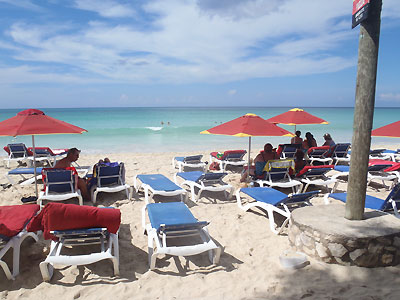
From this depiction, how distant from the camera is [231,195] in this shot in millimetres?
5797

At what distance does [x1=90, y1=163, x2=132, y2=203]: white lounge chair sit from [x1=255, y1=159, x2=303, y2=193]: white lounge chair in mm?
2675

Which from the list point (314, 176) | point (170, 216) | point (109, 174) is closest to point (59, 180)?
point (109, 174)

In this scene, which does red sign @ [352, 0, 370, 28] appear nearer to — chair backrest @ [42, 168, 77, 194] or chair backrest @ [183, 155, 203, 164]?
chair backrest @ [42, 168, 77, 194]

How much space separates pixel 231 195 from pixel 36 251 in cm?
342

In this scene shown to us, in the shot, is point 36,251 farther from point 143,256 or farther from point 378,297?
point 378,297

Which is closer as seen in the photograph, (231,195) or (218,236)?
(218,236)

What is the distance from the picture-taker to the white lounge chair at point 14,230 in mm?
3118

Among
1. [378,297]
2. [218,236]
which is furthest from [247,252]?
[378,297]

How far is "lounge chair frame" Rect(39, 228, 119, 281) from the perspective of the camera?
3.01m

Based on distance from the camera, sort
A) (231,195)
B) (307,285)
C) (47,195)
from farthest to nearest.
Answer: (231,195) → (47,195) → (307,285)

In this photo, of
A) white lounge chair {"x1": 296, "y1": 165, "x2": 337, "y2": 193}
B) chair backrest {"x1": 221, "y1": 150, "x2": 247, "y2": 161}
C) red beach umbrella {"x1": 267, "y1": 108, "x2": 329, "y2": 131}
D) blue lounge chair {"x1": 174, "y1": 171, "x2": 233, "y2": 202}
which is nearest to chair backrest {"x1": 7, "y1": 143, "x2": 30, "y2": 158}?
blue lounge chair {"x1": 174, "y1": 171, "x2": 233, "y2": 202}

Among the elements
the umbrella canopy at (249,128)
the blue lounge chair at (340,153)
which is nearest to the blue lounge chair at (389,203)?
the umbrella canopy at (249,128)

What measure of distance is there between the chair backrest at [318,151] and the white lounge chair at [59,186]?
6516 mm

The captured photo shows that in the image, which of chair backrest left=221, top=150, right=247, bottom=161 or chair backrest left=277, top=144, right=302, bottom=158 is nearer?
chair backrest left=277, top=144, right=302, bottom=158
